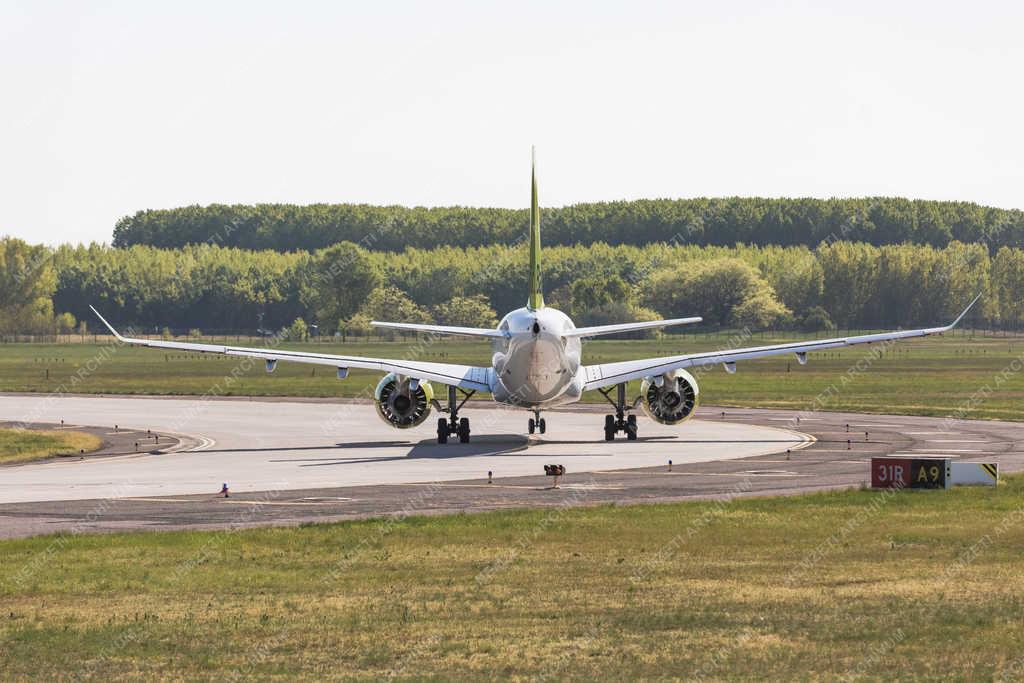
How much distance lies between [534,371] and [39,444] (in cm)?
2153

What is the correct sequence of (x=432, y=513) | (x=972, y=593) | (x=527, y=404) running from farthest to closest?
1. (x=527, y=404)
2. (x=432, y=513)
3. (x=972, y=593)

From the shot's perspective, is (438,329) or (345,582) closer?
(345,582)

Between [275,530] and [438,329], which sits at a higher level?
[438,329]

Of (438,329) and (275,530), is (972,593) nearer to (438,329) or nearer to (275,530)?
(275,530)

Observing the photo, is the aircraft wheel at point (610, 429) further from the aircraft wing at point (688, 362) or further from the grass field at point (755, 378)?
the grass field at point (755, 378)

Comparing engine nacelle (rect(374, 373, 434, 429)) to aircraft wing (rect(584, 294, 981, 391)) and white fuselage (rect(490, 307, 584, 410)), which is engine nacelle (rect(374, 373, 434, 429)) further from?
aircraft wing (rect(584, 294, 981, 391))

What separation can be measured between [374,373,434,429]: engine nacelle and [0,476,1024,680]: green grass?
2363 cm

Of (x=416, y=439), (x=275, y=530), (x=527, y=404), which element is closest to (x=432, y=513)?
(x=275, y=530)

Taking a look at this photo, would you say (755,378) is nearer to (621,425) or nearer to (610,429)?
(621,425)

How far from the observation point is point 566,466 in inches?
2056

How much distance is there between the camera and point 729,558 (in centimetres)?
3111

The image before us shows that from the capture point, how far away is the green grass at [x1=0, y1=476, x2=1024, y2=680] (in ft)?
72.0

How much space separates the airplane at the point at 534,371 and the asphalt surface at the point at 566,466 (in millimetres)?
1520

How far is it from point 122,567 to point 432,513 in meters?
10.2
